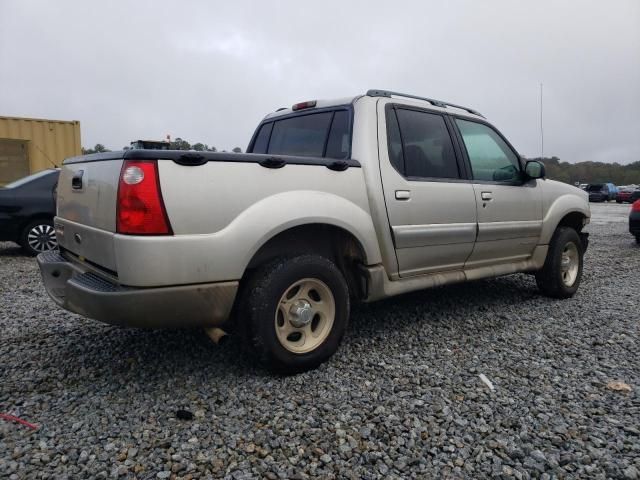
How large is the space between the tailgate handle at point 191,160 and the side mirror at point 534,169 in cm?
320

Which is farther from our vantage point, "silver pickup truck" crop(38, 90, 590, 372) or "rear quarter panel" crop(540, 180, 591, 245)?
"rear quarter panel" crop(540, 180, 591, 245)

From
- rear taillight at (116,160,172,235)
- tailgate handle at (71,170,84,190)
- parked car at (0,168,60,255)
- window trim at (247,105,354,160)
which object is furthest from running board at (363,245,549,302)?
parked car at (0,168,60,255)

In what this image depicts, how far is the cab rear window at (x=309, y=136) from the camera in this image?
3.44 metres

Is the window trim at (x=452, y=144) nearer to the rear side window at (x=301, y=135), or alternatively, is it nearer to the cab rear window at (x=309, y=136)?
the cab rear window at (x=309, y=136)

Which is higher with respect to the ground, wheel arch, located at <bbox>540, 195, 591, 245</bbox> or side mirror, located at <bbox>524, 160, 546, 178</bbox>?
side mirror, located at <bbox>524, 160, 546, 178</bbox>

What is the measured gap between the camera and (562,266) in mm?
4883

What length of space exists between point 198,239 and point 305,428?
43.1 inches

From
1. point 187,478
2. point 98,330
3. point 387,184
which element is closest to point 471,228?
point 387,184

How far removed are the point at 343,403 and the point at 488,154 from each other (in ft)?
9.02

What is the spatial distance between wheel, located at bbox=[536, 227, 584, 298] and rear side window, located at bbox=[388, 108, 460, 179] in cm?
167

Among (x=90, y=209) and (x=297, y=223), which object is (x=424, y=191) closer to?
(x=297, y=223)

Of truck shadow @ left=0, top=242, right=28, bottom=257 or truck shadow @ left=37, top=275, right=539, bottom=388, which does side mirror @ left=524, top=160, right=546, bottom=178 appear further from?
truck shadow @ left=0, top=242, right=28, bottom=257

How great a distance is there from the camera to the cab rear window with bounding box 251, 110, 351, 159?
3.44 m

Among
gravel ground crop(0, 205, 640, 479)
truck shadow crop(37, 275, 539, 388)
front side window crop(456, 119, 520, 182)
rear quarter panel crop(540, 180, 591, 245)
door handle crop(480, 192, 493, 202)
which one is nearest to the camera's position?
gravel ground crop(0, 205, 640, 479)
